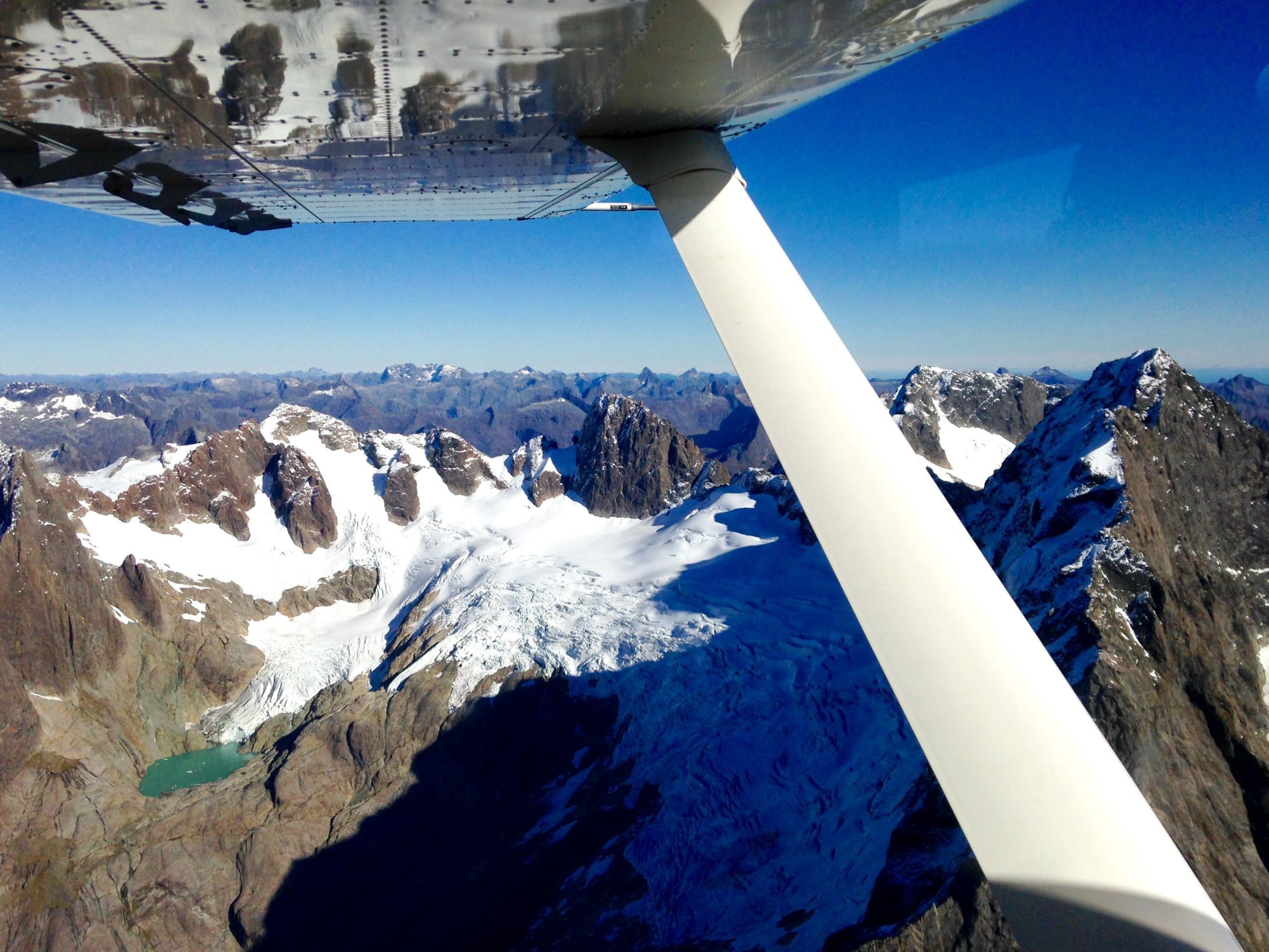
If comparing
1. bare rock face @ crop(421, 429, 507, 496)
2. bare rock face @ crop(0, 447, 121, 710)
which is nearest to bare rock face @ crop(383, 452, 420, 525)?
bare rock face @ crop(421, 429, 507, 496)

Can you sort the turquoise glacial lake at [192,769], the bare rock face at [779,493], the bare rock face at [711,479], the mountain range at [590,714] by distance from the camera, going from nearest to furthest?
the mountain range at [590,714] < the turquoise glacial lake at [192,769] < the bare rock face at [779,493] < the bare rock face at [711,479]

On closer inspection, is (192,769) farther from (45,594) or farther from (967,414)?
(967,414)

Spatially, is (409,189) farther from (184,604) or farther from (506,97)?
(184,604)

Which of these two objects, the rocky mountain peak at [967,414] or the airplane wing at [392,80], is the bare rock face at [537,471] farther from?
the airplane wing at [392,80]

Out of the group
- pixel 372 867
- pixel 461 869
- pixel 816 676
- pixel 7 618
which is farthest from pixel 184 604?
pixel 816 676

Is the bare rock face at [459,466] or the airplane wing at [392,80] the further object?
the bare rock face at [459,466]

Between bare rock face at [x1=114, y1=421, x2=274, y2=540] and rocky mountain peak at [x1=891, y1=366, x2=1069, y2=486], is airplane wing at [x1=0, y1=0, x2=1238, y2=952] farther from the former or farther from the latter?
rocky mountain peak at [x1=891, y1=366, x2=1069, y2=486]

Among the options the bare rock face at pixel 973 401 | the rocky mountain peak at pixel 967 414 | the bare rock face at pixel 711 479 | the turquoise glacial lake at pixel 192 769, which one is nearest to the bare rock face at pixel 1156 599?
the bare rock face at pixel 711 479
